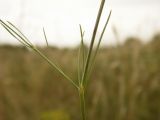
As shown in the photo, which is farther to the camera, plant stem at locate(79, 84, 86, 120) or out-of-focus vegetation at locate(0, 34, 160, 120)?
out-of-focus vegetation at locate(0, 34, 160, 120)

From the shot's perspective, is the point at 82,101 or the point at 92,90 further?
the point at 92,90

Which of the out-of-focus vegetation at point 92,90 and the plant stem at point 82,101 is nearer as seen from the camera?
the plant stem at point 82,101

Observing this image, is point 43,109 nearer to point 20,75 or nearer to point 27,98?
point 27,98

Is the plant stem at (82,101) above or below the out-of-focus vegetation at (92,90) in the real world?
above

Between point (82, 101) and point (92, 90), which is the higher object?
point (82, 101)

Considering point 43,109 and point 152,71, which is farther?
point 152,71

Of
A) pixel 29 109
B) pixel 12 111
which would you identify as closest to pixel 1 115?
pixel 12 111

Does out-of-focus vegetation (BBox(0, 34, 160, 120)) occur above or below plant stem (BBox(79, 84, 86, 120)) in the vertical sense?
below

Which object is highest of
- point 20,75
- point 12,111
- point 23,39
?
point 23,39
